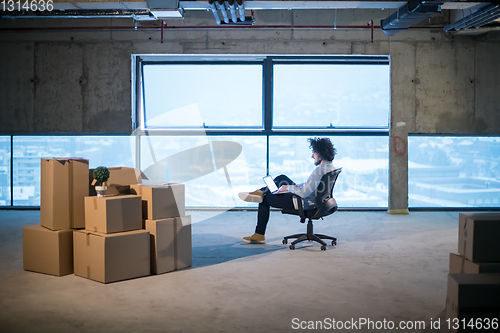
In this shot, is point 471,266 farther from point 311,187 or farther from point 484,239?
point 311,187

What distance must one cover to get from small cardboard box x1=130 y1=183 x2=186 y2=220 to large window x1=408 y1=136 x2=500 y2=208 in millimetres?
4504

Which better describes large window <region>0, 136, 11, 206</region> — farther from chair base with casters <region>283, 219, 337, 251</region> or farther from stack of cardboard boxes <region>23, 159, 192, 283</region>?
chair base with casters <region>283, 219, 337, 251</region>

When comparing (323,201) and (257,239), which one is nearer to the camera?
(323,201)

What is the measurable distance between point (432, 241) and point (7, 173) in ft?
20.6

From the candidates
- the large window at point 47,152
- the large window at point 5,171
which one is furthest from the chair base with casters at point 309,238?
the large window at point 5,171

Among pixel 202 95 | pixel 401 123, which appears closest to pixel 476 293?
pixel 401 123

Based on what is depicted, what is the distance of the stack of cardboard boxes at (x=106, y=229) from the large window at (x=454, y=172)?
4.58 metres

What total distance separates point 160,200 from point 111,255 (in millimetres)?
571

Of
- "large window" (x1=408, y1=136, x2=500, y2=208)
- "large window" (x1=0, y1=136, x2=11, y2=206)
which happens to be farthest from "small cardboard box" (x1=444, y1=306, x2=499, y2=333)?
"large window" (x1=0, y1=136, x2=11, y2=206)

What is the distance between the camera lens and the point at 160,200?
11.4 feet

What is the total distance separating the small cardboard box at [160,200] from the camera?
3428mm

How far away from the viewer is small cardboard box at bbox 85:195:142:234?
3205mm

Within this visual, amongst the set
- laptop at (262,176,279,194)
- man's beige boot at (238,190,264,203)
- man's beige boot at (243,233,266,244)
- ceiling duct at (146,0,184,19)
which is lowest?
man's beige boot at (243,233,266,244)

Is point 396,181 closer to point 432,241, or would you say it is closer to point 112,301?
point 432,241
